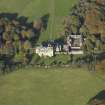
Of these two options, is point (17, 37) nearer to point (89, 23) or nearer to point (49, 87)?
point (89, 23)

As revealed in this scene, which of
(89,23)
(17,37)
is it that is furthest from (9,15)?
(89,23)

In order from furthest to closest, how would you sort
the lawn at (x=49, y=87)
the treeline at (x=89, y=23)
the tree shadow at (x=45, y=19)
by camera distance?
the tree shadow at (x=45, y=19), the treeline at (x=89, y=23), the lawn at (x=49, y=87)

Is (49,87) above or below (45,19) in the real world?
below

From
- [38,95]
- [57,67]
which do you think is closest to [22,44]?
[57,67]

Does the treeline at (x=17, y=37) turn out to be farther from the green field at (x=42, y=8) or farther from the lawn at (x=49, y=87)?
the lawn at (x=49, y=87)

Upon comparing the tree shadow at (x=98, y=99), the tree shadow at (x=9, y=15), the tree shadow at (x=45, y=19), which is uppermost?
the tree shadow at (x=9, y=15)

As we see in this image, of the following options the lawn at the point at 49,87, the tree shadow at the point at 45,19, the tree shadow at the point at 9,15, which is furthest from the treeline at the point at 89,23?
the tree shadow at the point at 9,15

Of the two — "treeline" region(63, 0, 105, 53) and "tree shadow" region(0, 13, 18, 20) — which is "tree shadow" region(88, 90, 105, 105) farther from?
"tree shadow" region(0, 13, 18, 20)
